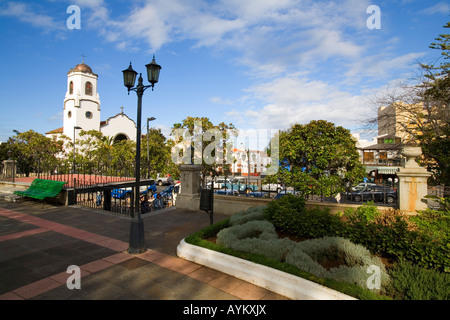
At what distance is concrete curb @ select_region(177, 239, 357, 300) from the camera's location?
3.96 m

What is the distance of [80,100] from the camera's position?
155 ft

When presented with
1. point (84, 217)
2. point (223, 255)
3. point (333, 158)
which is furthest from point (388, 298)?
point (84, 217)

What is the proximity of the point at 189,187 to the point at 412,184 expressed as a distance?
836 cm

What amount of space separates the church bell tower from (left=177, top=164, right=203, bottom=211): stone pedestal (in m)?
44.3

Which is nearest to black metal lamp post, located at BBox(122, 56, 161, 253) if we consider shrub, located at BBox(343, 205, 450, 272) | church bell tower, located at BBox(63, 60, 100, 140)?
shrub, located at BBox(343, 205, 450, 272)

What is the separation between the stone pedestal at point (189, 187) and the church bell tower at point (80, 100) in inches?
1743

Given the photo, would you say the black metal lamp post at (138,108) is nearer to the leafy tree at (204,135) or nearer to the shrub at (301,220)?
the shrub at (301,220)

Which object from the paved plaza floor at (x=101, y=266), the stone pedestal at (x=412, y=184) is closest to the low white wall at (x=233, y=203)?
Answer: the paved plaza floor at (x=101, y=266)

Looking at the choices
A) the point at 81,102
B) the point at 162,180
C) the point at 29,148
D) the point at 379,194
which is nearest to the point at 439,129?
the point at 379,194

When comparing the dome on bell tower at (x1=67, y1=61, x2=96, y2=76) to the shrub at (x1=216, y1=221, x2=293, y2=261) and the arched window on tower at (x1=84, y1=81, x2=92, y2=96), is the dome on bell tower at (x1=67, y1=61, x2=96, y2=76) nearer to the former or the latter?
the arched window on tower at (x1=84, y1=81, x2=92, y2=96)

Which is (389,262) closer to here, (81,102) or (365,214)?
(365,214)
